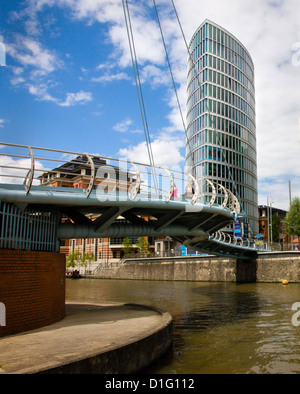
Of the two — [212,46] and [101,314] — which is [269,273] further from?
[212,46]

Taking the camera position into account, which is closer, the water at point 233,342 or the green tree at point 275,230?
the water at point 233,342

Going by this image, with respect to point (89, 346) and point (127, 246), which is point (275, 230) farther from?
point (89, 346)

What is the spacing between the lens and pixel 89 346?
30.1 ft

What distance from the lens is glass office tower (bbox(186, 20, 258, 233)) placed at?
7538 cm

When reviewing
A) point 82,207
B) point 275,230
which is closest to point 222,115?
point 275,230

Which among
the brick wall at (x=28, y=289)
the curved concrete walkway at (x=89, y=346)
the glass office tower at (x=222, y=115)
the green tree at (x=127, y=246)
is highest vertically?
the glass office tower at (x=222, y=115)

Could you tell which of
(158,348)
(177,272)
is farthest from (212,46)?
(158,348)

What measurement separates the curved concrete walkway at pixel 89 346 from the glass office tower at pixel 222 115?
62379 mm

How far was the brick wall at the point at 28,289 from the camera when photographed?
1083 cm

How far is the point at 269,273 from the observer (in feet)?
157

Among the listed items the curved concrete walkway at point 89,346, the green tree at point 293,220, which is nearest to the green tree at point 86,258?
the green tree at point 293,220

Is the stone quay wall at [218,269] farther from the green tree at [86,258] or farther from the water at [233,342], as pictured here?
the water at [233,342]

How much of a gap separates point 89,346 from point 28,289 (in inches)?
130

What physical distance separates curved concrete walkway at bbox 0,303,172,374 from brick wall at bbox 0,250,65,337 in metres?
0.35
